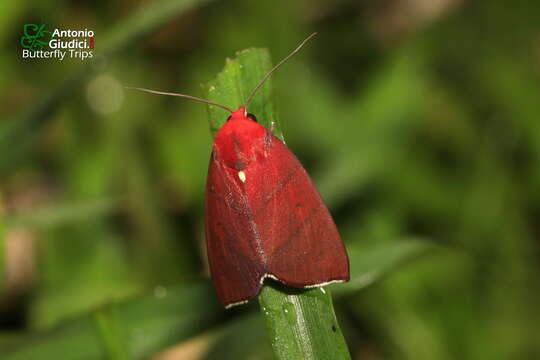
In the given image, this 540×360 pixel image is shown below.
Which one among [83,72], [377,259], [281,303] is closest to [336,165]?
[377,259]

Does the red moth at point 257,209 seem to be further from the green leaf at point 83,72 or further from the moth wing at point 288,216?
the green leaf at point 83,72

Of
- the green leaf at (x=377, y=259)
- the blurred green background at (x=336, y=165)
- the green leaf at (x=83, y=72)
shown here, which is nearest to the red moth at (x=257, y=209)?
the green leaf at (x=377, y=259)

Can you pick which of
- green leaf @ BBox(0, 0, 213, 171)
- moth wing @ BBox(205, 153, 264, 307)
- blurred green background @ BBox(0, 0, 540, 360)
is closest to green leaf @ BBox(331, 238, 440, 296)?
moth wing @ BBox(205, 153, 264, 307)

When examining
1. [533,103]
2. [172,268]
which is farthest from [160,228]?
[533,103]

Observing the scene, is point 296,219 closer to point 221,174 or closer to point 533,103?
point 221,174

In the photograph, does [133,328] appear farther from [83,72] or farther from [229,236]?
[83,72]

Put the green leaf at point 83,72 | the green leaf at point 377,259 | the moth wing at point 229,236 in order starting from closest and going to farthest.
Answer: the moth wing at point 229,236, the green leaf at point 377,259, the green leaf at point 83,72

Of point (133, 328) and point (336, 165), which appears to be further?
point (336, 165)
